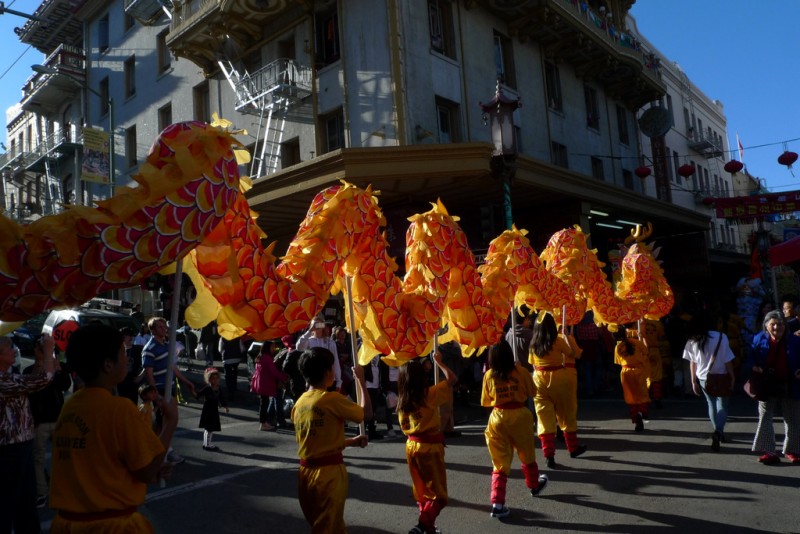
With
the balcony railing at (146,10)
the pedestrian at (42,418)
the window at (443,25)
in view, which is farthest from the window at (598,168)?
the pedestrian at (42,418)

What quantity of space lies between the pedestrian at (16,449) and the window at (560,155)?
14.4 metres

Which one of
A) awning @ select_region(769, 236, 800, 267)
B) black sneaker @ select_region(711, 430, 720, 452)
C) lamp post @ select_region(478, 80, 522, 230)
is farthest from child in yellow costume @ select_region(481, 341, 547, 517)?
awning @ select_region(769, 236, 800, 267)

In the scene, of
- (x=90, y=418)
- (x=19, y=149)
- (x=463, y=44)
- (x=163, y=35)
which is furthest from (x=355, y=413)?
(x=19, y=149)

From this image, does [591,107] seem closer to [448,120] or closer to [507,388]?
[448,120]

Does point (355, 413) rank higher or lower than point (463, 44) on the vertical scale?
lower

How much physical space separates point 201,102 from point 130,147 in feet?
14.5

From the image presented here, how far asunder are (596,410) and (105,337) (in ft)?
29.7

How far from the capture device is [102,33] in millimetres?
22000

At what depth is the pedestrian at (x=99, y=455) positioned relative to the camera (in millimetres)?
2428

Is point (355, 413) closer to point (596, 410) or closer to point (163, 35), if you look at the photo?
point (596, 410)

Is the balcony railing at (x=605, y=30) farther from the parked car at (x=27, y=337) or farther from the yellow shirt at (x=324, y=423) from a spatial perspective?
the parked car at (x=27, y=337)

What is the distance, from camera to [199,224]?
2.59 meters

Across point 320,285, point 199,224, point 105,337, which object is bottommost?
point 105,337

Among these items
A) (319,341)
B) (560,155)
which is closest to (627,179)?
(560,155)
